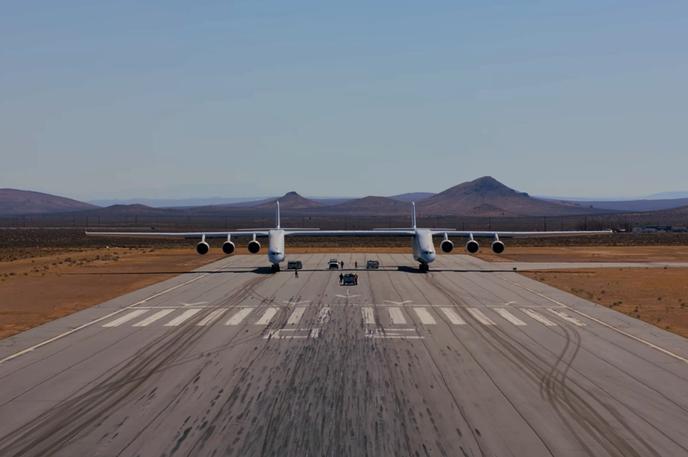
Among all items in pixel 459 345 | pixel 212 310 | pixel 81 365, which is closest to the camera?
pixel 81 365

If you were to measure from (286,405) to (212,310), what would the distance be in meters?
20.2

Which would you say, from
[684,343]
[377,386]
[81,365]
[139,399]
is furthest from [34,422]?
[684,343]

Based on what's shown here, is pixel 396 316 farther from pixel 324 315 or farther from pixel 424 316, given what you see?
pixel 324 315

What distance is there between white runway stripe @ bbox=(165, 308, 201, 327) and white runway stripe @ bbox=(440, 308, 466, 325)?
1458cm

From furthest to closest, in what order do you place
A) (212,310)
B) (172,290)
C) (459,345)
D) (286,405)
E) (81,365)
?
(172,290)
(212,310)
(459,345)
(81,365)
(286,405)

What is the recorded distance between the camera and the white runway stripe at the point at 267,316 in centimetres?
3569

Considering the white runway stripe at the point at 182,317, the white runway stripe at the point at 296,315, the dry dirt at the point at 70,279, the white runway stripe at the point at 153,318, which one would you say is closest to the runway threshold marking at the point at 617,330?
the white runway stripe at the point at 296,315

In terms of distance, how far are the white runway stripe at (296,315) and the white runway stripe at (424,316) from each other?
6660 mm

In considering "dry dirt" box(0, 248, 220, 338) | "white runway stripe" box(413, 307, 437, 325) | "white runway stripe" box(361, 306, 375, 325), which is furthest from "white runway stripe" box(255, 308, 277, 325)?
"dry dirt" box(0, 248, 220, 338)

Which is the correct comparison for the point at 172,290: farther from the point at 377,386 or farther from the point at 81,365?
the point at 377,386

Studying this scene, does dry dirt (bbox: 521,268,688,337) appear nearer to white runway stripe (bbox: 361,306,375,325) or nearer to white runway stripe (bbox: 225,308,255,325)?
white runway stripe (bbox: 361,306,375,325)

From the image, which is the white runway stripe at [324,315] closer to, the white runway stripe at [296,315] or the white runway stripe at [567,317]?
the white runway stripe at [296,315]

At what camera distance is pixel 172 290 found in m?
50.3

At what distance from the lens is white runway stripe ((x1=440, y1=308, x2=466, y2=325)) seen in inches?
1407
